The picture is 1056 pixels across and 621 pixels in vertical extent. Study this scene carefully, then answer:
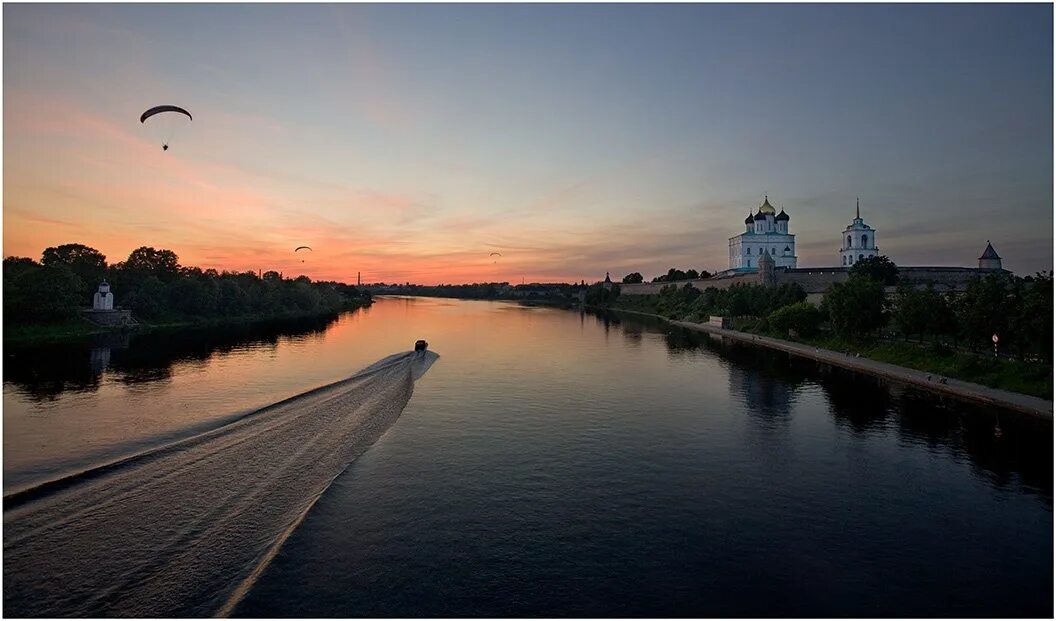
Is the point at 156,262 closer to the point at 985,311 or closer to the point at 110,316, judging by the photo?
the point at 110,316

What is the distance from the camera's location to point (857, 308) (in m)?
43.0

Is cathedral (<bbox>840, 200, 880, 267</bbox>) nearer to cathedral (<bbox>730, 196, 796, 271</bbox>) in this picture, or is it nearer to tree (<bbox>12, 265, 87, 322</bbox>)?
cathedral (<bbox>730, 196, 796, 271</bbox>)

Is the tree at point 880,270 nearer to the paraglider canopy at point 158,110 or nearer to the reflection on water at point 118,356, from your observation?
the reflection on water at point 118,356

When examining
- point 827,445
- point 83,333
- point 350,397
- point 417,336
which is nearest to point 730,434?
point 827,445

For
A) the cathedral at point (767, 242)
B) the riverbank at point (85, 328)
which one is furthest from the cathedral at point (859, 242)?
the riverbank at point (85, 328)

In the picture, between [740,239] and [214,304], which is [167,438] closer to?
[214,304]

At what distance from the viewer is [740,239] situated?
5689 inches

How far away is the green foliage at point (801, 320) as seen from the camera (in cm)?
5259

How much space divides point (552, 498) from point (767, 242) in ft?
461

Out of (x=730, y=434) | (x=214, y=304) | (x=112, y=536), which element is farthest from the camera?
(x=214, y=304)

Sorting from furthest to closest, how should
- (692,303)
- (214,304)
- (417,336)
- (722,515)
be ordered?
(692,303) → (214,304) → (417,336) → (722,515)

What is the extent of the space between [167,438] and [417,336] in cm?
4573

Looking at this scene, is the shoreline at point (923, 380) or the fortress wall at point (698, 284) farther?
the fortress wall at point (698, 284)

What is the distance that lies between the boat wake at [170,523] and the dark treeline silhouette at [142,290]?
5075 cm
